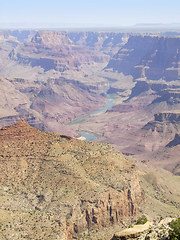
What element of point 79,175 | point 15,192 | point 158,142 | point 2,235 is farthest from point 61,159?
point 158,142

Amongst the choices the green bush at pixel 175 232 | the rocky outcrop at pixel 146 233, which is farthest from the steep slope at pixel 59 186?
the green bush at pixel 175 232

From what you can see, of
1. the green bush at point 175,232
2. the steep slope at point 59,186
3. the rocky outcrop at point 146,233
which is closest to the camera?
the green bush at point 175,232

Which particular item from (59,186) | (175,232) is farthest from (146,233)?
(59,186)

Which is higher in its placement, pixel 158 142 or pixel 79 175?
pixel 79 175

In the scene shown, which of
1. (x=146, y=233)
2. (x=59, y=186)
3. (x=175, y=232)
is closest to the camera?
(x=175, y=232)

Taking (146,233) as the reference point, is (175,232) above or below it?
above

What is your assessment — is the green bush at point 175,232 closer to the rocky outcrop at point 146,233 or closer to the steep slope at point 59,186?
the rocky outcrop at point 146,233

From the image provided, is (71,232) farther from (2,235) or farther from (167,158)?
(167,158)

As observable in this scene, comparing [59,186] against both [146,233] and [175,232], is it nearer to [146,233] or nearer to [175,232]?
[146,233]

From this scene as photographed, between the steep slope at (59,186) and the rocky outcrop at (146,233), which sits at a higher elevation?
the rocky outcrop at (146,233)
